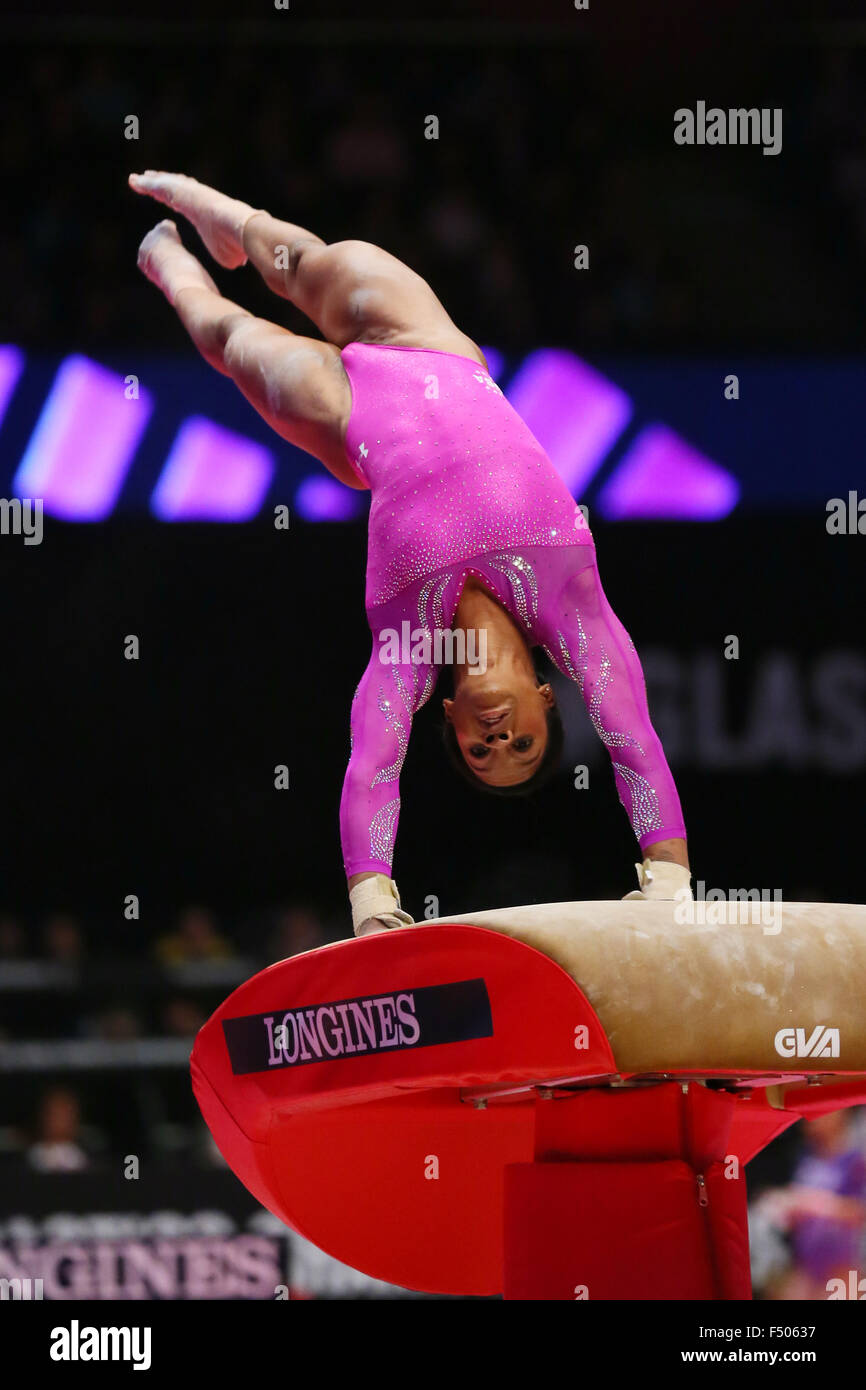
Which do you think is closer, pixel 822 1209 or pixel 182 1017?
pixel 822 1209

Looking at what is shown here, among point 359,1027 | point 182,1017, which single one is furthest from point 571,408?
point 359,1027

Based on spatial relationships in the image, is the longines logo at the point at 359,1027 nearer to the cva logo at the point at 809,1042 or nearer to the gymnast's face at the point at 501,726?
the cva logo at the point at 809,1042

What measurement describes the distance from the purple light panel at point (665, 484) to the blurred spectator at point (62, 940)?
2655 mm

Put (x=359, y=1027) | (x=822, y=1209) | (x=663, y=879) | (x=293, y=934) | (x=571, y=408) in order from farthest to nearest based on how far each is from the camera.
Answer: (x=293, y=934), (x=571, y=408), (x=822, y=1209), (x=663, y=879), (x=359, y=1027)

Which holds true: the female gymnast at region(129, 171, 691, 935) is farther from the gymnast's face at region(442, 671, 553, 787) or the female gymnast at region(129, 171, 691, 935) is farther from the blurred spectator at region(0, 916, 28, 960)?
the blurred spectator at region(0, 916, 28, 960)

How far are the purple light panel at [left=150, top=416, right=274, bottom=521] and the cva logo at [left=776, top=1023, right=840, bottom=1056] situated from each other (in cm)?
412

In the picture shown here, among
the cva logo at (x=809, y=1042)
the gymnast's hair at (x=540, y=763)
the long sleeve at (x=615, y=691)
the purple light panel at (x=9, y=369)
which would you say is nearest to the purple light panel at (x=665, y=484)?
the purple light panel at (x=9, y=369)

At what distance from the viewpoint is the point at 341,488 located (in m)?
5.79

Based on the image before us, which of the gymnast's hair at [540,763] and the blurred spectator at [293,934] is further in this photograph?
the blurred spectator at [293,934]

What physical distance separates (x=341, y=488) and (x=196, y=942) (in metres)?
1.89

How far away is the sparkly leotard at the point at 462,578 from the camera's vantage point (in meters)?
2.96

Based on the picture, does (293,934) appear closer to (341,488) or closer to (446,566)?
(341,488)

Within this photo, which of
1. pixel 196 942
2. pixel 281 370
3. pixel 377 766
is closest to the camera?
pixel 377 766
